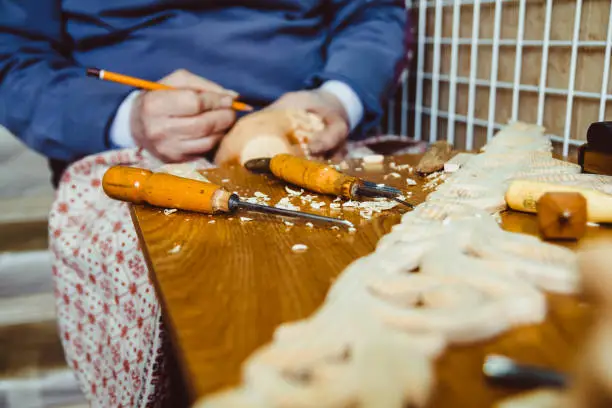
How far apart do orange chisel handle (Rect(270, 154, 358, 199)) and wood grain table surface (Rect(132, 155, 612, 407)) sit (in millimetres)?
42

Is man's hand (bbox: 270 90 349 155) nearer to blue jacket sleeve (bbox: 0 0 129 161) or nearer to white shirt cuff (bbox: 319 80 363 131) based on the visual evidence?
white shirt cuff (bbox: 319 80 363 131)

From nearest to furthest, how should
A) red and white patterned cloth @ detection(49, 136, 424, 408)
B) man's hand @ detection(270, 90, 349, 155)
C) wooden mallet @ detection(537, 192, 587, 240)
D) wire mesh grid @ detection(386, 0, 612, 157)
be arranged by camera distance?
wooden mallet @ detection(537, 192, 587, 240) < red and white patterned cloth @ detection(49, 136, 424, 408) < wire mesh grid @ detection(386, 0, 612, 157) < man's hand @ detection(270, 90, 349, 155)

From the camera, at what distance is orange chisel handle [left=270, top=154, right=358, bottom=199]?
588mm

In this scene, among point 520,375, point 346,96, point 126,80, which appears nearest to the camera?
point 520,375

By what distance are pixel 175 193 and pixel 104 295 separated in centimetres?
33

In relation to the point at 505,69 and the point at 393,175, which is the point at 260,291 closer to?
the point at 393,175

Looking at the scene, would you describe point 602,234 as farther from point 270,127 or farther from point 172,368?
point 270,127

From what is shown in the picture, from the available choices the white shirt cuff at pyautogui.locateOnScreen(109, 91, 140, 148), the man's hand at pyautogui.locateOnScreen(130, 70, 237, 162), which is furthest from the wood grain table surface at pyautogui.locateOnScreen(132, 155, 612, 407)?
the white shirt cuff at pyautogui.locateOnScreen(109, 91, 140, 148)

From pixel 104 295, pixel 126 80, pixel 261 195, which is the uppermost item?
pixel 126 80

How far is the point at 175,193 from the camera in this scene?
57 centimetres

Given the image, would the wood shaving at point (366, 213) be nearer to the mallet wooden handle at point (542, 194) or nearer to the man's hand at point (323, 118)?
the mallet wooden handle at point (542, 194)

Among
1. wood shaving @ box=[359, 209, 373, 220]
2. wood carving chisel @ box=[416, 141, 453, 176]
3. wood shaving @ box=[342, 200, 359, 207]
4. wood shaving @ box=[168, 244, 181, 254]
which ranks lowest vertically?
wood shaving @ box=[168, 244, 181, 254]

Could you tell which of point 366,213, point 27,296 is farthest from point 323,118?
point 27,296

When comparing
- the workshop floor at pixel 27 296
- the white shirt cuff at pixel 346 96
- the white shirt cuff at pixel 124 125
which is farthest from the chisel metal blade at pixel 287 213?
the workshop floor at pixel 27 296
